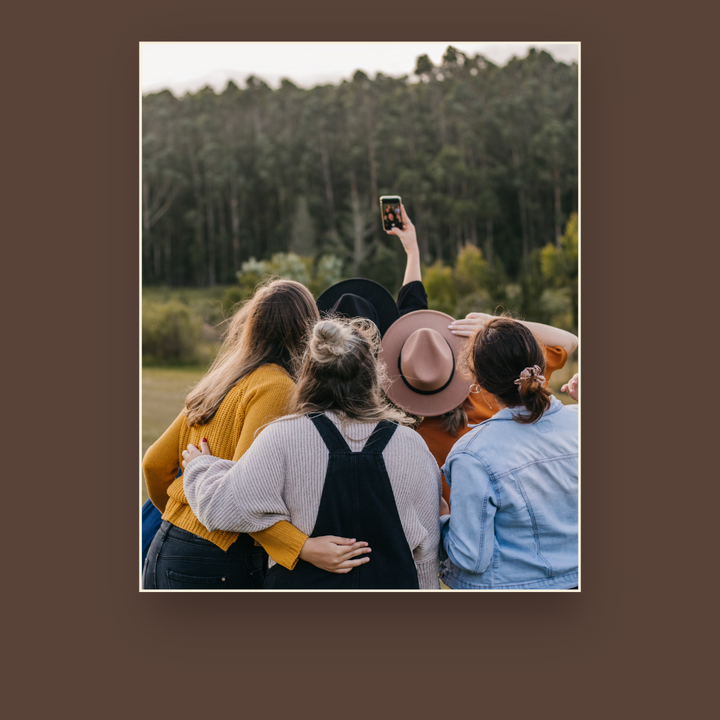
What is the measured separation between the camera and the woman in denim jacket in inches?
82.2

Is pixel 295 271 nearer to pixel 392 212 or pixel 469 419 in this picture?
pixel 392 212

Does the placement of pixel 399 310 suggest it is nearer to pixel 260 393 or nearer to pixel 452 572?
pixel 260 393

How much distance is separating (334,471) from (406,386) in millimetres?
714

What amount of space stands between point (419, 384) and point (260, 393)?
0.75 metres

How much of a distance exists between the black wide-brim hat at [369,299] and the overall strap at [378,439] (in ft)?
2.39

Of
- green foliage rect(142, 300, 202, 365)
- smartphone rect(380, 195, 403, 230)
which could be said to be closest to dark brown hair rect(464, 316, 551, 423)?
smartphone rect(380, 195, 403, 230)

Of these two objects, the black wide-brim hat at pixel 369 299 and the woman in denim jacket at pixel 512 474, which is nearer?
the woman in denim jacket at pixel 512 474

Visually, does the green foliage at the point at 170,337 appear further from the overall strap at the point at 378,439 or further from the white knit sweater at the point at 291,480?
the overall strap at the point at 378,439

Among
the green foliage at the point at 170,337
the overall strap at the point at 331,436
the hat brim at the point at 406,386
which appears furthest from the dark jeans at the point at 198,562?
the green foliage at the point at 170,337

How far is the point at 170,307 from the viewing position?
1727 cm

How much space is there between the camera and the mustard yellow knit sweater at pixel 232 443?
2023mm

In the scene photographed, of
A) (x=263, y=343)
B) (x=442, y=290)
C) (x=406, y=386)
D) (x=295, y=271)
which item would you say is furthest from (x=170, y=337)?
(x=263, y=343)

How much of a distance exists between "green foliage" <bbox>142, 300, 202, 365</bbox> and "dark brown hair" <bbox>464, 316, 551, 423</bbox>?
15.8m

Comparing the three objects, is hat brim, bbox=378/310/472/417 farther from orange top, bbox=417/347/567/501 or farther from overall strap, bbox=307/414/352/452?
overall strap, bbox=307/414/352/452
